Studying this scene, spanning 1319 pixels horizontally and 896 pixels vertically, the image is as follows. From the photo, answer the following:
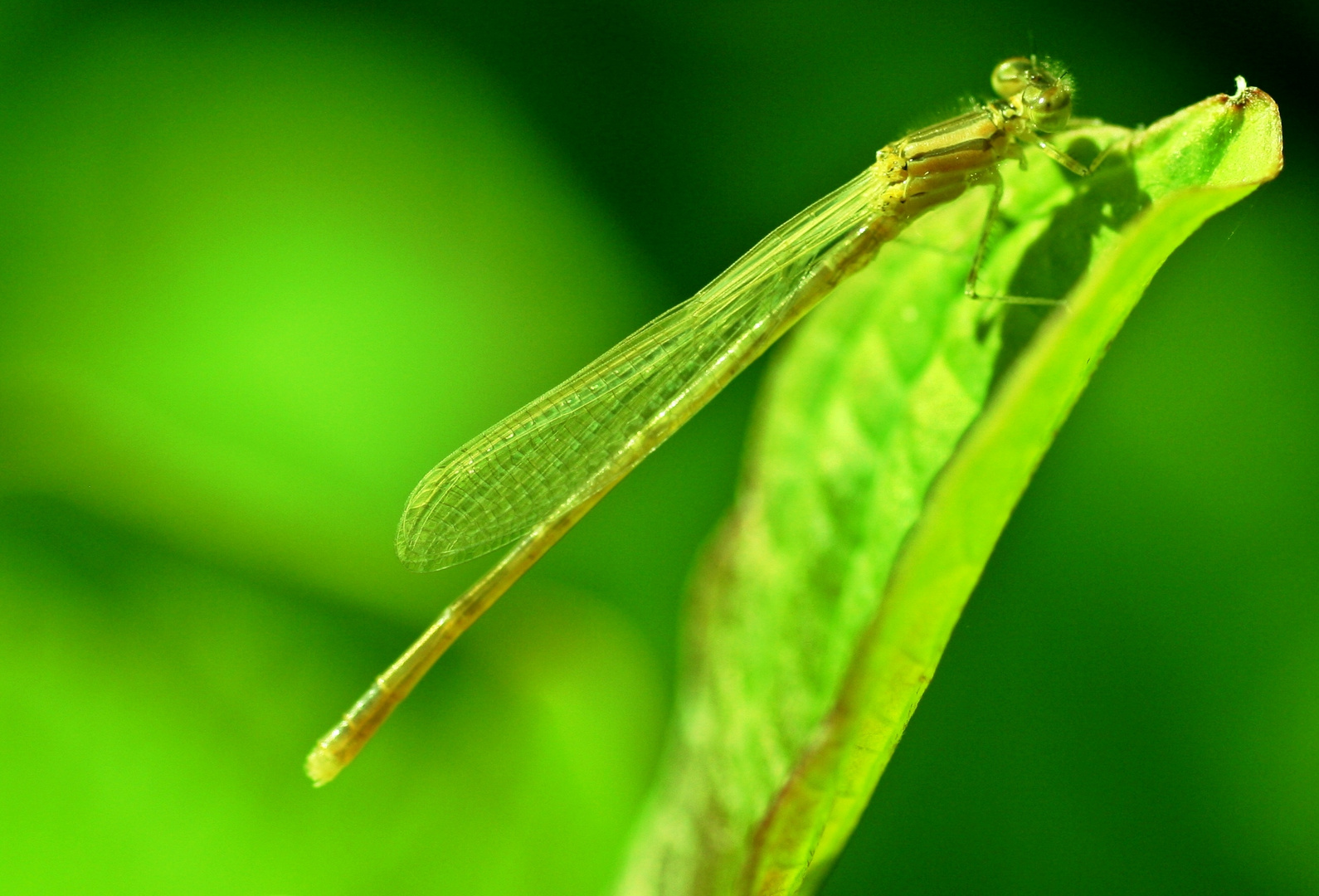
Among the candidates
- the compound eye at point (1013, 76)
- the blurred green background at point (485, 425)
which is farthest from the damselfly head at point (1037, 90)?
the blurred green background at point (485, 425)

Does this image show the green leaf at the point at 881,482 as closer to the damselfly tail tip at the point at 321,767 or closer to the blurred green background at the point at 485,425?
the blurred green background at the point at 485,425

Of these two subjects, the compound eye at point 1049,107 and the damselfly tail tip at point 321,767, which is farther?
the compound eye at point 1049,107

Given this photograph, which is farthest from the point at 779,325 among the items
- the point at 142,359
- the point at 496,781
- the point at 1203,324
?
the point at 142,359

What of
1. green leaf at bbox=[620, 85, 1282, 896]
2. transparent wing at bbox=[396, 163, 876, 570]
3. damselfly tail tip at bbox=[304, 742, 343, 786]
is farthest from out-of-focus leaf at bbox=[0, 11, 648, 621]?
green leaf at bbox=[620, 85, 1282, 896]

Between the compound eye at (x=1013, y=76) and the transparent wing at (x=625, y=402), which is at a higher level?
the compound eye at (x=1013, y=76)

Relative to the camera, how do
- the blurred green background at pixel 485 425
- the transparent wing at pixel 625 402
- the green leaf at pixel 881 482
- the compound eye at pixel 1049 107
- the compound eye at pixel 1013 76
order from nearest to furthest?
the green leaf at pixel 881 482 < the blurred green background at pixel 485 425 < the compound eye at pixel 1049 107 < the compound eye at pixel 1013 76 < the transparent wing at pixel 625 402

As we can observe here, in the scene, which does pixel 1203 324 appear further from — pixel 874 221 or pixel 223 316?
pixel 223 316

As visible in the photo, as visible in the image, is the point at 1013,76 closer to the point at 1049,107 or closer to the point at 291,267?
the point at 1049,107

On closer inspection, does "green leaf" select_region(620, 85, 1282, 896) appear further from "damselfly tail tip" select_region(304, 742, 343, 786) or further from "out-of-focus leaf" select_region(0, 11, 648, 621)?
"out-of-focus leaf" select_region(0, 11, 648, 621)
